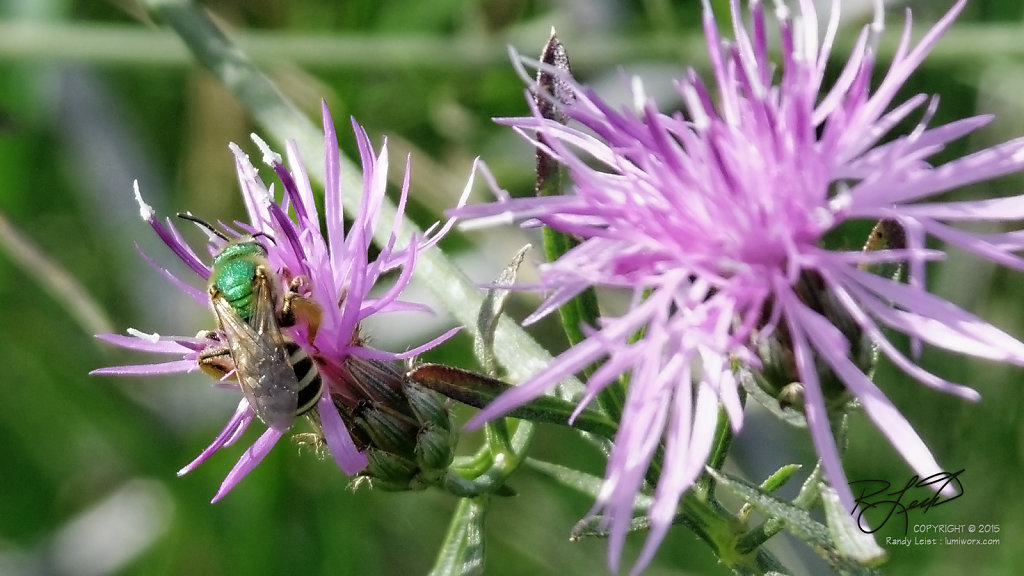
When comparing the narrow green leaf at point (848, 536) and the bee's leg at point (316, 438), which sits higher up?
the narrow green leaf at point (848, 536)

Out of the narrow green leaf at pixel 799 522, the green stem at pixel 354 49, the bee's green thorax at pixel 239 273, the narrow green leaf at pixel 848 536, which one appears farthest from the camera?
the green stem at pixel 354 49

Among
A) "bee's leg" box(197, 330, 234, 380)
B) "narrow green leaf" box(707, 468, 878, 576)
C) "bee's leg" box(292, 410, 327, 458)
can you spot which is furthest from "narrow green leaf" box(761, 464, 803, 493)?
"bee's leg" box(197, 330, 234, 380)

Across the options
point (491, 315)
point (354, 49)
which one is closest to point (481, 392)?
point (491, 315)

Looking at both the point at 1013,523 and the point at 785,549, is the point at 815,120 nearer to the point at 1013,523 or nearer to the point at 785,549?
the point at 785,549

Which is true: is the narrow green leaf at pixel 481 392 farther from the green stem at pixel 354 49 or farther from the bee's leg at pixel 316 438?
the green stem at pixel 354 49

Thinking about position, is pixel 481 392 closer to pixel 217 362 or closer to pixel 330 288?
pixel 330 288

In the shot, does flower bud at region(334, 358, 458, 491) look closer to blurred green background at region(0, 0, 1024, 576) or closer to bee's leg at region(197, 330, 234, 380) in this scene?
bee's leg at region(197, 330, 234, 380)

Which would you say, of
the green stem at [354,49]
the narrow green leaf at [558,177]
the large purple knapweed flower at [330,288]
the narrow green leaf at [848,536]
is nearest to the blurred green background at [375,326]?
the green stem at [354,49]
